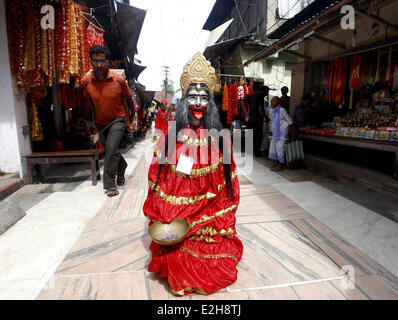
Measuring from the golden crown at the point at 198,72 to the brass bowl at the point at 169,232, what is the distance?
1.18 meters

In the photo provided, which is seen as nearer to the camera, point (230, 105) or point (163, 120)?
point (163, 120)

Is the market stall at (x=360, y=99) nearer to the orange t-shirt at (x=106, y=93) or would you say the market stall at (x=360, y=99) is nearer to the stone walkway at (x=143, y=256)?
the stone walkway at (x=143, y=256)

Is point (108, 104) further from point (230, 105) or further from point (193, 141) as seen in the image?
point (230, 105)

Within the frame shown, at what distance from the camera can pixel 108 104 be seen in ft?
12.3

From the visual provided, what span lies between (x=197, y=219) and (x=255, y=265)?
24.2 inches

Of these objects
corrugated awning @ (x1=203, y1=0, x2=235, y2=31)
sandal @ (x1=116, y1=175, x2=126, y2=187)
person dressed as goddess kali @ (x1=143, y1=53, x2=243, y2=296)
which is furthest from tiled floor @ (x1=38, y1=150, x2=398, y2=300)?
corrugated awning @ (x1=203, y1=0, x2=235, y2=31)

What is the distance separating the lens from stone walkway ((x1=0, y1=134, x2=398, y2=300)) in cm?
179

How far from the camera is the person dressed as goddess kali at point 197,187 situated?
190 cm

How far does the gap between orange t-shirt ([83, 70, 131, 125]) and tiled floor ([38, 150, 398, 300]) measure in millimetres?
1521

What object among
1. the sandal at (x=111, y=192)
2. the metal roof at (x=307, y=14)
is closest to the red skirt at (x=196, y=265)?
the sandal at (x=111, y=192)

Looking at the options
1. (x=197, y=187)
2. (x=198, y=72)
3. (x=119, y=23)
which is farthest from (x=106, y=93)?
(x=119, y=23)

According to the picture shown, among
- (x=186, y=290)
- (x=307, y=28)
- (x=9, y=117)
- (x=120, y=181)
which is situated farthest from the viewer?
(x=307, y=28)

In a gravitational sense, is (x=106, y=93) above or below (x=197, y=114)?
above

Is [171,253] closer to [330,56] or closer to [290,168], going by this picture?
[290,168]
